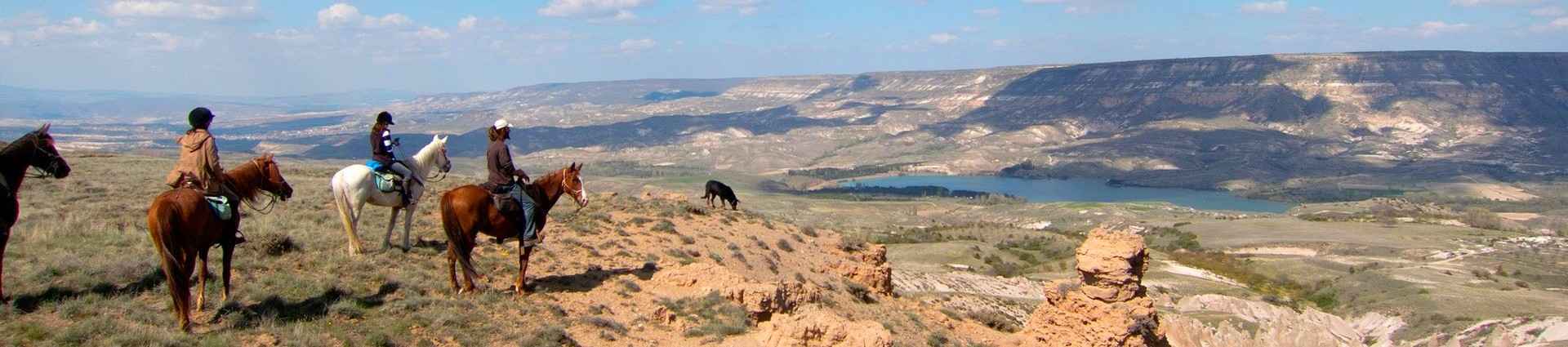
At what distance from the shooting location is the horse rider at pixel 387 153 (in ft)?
41.9

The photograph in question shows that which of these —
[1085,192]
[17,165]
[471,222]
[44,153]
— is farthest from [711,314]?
[1085,192]

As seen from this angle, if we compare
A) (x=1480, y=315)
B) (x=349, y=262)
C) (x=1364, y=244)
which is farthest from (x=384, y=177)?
(x=1364, y=244)

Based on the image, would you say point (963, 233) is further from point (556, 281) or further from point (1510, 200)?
point (1510, 200)

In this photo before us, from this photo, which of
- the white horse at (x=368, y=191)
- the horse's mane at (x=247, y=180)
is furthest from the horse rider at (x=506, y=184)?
the horse's mane at (x=247, y=180)

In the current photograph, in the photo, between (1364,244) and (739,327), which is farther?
(1364,244)

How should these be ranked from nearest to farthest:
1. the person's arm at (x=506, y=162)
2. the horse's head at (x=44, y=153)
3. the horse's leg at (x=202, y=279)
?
the horse's head at (x=44, y=153), the horse's leg at (x=202, y=279), the person's arm at (x=506, y=162)

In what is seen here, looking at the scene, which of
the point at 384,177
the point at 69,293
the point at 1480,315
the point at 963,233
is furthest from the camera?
the point at 963,233

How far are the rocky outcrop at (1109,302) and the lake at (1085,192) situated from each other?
13981 cm

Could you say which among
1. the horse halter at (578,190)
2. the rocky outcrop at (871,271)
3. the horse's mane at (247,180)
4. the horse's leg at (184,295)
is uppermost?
the horse's mane at (247,180)

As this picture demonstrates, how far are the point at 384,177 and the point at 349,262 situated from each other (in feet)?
4.75

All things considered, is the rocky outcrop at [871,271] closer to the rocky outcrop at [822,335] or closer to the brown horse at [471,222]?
the rocky outcrop at [822,335]

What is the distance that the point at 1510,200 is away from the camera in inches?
5359

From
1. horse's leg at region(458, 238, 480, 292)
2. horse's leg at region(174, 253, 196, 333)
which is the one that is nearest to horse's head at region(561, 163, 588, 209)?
horse's leg at region(458, 238, 480, 292)

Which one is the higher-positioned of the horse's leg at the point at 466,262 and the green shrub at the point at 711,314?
the horse's leg at the point at 466,262
